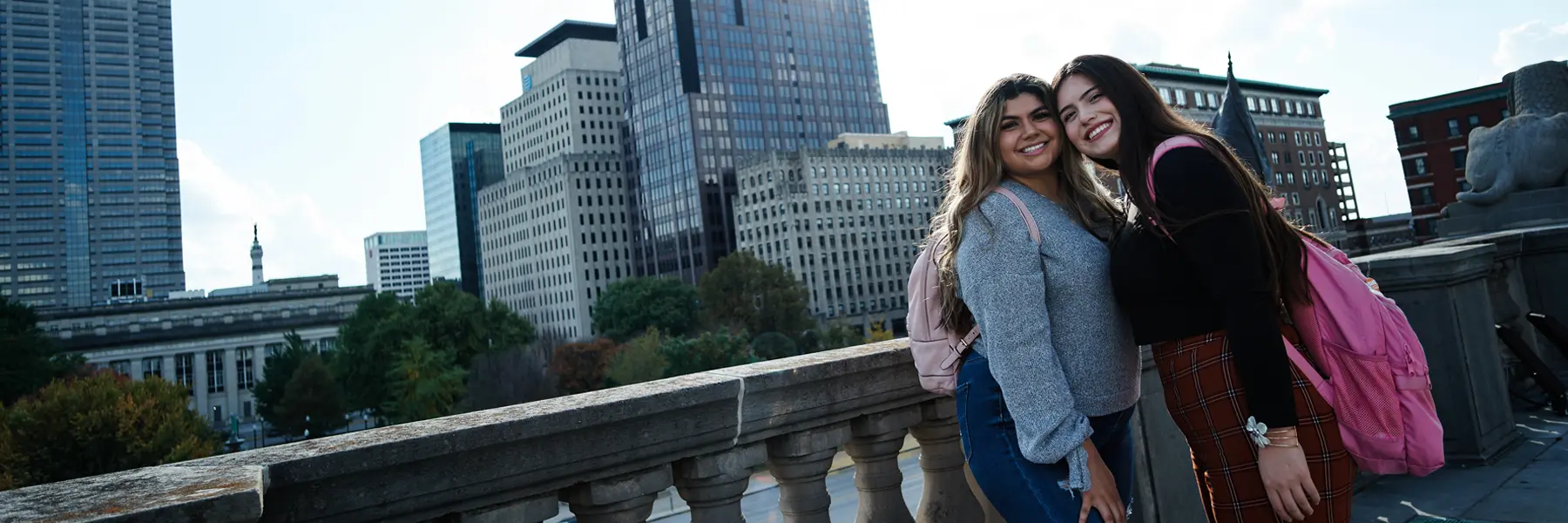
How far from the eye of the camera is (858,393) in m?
3.77

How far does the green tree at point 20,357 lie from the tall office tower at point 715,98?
67150 millimetres

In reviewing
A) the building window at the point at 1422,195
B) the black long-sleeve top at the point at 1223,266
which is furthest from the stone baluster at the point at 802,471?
the building window at the point at 1422,195

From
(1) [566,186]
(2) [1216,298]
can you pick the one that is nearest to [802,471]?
(2) [1216,298]

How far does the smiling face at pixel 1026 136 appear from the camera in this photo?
3.00m

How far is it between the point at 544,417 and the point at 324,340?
109169 mm

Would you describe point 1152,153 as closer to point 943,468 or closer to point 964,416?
point 964,416

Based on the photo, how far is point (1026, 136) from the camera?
9.85 feet

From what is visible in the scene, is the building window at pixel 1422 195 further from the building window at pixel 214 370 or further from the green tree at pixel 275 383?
the building window at pixel 214 370

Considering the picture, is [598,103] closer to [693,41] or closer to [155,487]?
[693,41]

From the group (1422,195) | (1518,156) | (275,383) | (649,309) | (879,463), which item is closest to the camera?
(879,463)

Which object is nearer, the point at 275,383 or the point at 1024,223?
the point at 1024,223

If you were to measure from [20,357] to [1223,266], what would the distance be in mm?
58577

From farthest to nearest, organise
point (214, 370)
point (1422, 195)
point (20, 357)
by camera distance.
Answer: point (214, 370) → point (1422, 195) → point (20, 357)

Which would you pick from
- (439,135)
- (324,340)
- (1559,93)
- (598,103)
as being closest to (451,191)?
(439,135)
